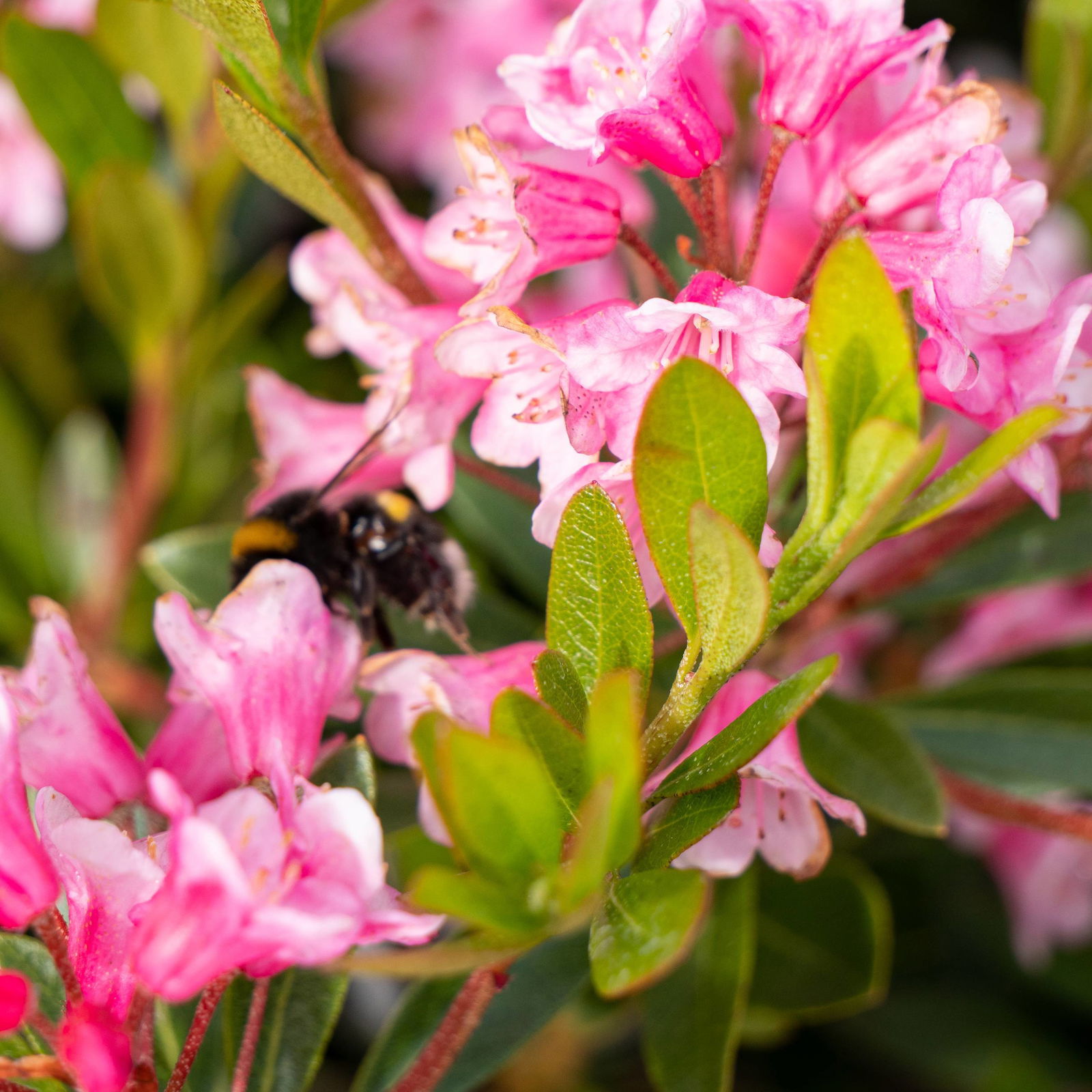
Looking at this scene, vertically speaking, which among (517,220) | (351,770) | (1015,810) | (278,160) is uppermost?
A: (278,160)

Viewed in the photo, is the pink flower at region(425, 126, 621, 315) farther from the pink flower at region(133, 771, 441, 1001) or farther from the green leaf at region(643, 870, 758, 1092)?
the green leaf at region(643, 870, 758, 1092)

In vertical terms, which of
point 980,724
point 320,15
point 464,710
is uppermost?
point 320,15

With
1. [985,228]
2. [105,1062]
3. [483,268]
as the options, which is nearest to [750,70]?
[483,268]

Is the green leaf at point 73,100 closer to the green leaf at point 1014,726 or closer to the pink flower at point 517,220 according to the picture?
the pink flower at point 517,220

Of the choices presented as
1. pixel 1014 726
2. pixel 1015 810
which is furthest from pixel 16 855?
pixel 1014 726

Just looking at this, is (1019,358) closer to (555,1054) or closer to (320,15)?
(320,15)

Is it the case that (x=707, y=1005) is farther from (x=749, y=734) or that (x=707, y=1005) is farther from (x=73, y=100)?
(x=73, y=100)

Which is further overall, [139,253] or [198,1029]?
[139,253]
